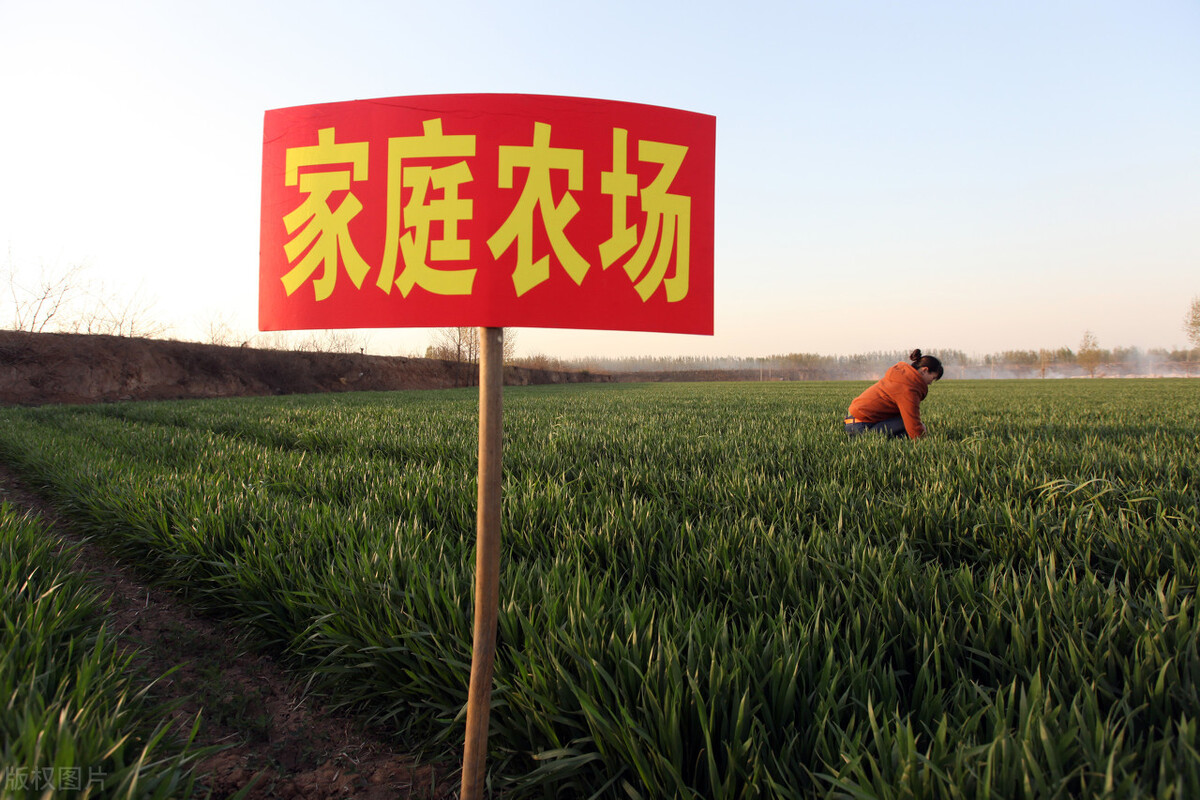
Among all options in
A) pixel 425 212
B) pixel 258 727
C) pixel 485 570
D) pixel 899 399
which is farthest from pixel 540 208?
pixel 899 399

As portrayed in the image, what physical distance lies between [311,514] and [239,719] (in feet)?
4.24

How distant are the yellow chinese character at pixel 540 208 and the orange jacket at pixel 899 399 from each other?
18.9 feet

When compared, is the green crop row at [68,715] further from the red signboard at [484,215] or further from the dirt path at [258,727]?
the red signboard at [484,215]

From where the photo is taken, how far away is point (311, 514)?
3.03 m

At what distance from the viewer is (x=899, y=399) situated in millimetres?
6203

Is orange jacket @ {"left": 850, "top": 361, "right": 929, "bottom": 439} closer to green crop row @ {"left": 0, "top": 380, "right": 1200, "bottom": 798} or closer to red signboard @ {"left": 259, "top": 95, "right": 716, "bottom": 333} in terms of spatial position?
green crop row @ {"left": 0, "top": 380, "right": 1200, "bottom": 798}

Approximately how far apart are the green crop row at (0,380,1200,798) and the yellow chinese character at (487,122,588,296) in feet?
3.50

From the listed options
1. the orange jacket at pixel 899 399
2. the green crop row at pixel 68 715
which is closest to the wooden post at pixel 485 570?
the green crop row at pixel 68 715

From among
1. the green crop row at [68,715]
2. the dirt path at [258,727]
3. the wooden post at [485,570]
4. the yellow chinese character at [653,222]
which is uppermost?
the yellow chinese character at [653,222]

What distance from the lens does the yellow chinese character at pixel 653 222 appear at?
141 centimetres

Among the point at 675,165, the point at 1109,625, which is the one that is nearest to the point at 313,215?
the point at 675,165

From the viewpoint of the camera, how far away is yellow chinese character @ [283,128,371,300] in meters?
1.41

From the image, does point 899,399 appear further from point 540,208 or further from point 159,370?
point 159,370

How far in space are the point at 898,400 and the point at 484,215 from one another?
6181 millimetres
